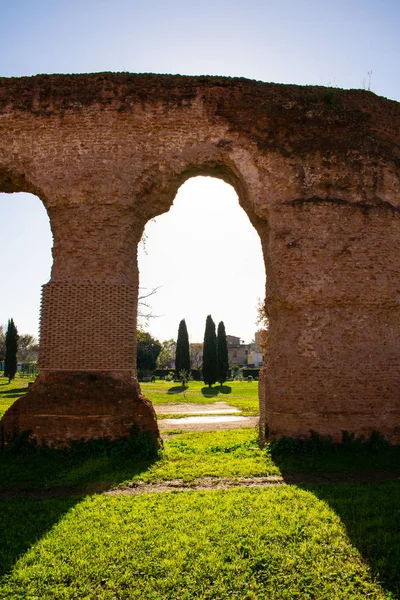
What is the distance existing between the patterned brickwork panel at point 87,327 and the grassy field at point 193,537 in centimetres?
177

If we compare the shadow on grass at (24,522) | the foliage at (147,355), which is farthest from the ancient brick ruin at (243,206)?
the foliage at (147,355)

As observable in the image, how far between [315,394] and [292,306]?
153 cm

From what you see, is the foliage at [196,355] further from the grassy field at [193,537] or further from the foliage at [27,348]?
the grassy field at [193,537]

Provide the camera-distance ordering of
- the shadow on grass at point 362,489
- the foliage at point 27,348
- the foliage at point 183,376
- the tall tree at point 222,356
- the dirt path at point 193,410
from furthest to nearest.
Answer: the foliage at point 27,348 < the tall tree at point 222,356 < the foliage at point 183,376 < the dirt path at point 193,410 < the shadow on grass at point 362,489

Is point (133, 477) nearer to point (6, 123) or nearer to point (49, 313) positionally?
point (49, 313)

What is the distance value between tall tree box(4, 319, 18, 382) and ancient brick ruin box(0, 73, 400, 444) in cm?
3137

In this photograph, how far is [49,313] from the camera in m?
7.51

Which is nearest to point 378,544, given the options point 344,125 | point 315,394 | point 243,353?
point 315,394

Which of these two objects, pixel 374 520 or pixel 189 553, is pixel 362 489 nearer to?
pixel 374 520

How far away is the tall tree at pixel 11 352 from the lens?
119 feet

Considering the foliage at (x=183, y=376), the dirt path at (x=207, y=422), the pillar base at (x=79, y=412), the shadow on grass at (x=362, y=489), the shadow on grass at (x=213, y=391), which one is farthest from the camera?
the foliage at (x=183, y=376)

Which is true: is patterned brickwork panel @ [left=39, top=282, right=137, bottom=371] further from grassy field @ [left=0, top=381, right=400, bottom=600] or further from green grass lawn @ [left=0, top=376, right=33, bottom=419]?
green grass lawn @ [left=0, top=376, right=33, bottom=419]

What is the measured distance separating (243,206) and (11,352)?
34171 millimetres

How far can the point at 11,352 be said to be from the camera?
37.4m
